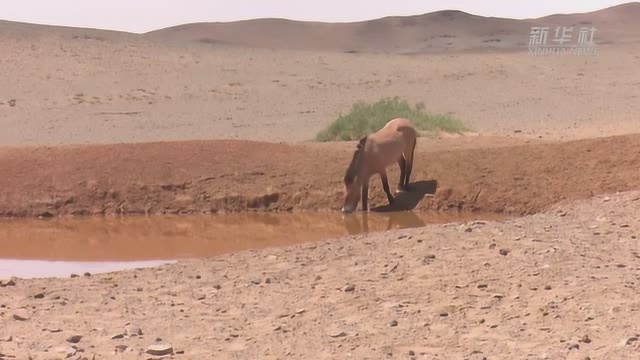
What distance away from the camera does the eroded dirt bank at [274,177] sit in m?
15.2

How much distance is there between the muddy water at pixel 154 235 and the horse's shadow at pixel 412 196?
0.26 meters

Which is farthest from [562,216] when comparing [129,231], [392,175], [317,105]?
[317,105]

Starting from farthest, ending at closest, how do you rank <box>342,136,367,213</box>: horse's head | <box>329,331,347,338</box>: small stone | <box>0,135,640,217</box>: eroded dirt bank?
<box>0,135,640,217</box>: eroded dirt bank < <box>342,136,367,213</box>: horse's head < <box>329,331,347,338</box>: small stone

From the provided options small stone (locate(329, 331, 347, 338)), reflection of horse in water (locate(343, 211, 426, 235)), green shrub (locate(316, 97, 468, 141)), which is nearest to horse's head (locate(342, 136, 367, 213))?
reflection of horse in water (locate(343, 211, 426, 235))

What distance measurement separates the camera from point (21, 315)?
7746mm

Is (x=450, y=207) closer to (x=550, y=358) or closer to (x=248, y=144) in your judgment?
(x=248, y=144)

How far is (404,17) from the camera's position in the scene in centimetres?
11181

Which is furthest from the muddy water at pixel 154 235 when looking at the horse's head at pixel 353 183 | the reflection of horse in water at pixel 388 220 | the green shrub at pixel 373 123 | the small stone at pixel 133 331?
the green shrub at pixel 373 123

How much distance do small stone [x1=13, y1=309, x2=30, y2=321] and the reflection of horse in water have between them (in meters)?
6.70

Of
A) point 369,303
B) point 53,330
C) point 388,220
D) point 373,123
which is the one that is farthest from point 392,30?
point 53,330

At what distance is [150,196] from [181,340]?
9.54 meters

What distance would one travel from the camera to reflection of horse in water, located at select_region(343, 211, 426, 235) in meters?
14.2

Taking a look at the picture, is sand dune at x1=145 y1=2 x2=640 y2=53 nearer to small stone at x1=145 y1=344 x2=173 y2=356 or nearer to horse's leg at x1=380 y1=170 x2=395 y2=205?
horse's leg at x1=380 y1=170 x2=395 y2=205

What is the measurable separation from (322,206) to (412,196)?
1492mm
